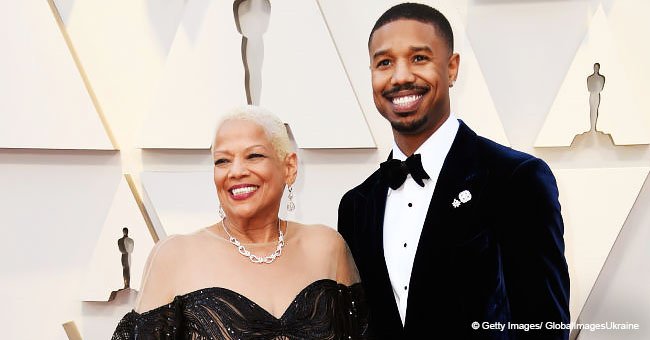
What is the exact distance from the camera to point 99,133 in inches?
100

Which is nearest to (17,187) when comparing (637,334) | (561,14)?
(561,14)

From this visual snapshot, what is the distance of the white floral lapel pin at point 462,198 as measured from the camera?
67.5 inches

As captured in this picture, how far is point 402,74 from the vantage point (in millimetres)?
1763

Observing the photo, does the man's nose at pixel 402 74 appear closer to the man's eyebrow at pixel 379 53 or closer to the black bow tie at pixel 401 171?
the man's eyebrow at pixel 379 53

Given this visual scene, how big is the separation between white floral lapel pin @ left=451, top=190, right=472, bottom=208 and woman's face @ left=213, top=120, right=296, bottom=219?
417mm

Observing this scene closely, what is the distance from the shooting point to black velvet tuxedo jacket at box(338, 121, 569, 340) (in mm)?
1644

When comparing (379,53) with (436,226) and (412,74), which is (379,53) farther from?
(436,226)

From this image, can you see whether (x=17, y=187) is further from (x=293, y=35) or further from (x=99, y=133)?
(x=293, y=35)

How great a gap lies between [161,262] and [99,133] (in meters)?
1.05

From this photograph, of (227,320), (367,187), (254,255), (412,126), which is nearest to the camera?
(227,320)

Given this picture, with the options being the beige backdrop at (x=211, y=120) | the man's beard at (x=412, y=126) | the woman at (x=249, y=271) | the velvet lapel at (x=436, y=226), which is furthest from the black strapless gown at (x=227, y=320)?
the beige backdrop at (x=211, y=120)

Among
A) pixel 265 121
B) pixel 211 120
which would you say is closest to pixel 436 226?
pixel 265 121

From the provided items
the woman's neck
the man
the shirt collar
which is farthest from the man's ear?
the woman's neck

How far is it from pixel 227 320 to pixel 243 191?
0.29 metres
